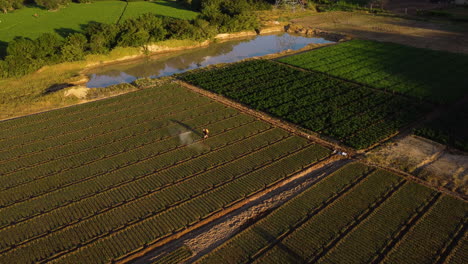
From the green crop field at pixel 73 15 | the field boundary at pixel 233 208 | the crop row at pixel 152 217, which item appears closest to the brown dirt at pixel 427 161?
the field boundary at pixel 233 208

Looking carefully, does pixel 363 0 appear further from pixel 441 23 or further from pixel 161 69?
pixel 161 69

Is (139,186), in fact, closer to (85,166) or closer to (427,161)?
(85,166)

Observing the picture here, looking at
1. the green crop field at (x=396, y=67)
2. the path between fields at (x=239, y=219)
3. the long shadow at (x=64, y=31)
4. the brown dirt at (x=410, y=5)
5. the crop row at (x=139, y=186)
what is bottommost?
the path between fields at (x=239, y=219)

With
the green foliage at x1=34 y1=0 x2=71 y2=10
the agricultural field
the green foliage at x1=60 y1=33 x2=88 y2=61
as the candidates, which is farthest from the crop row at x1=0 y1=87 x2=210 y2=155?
the green foliage at x1=34 y1=0 x2=71 y2=10

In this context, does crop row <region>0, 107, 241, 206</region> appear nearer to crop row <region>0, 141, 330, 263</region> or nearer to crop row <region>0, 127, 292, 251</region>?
crop row <region>0, 127, 292, 251</region>

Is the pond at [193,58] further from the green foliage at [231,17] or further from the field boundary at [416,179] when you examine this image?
the field boundary at [416,179]

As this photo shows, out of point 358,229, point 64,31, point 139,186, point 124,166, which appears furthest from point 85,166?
point 64,31
